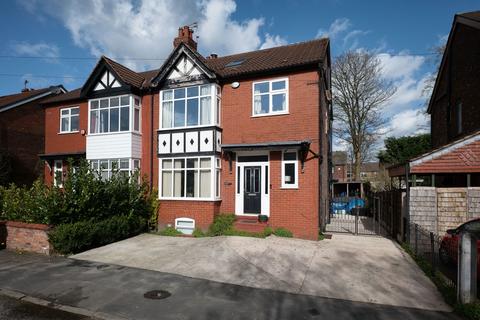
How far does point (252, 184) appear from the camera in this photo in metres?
13.2

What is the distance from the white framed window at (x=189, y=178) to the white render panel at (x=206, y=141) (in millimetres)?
423

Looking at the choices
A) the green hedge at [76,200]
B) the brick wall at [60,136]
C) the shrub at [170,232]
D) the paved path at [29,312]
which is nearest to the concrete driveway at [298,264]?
the shrub at [170,232]

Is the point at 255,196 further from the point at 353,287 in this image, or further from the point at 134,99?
the point at 134,99

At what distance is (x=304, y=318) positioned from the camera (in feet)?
18.8

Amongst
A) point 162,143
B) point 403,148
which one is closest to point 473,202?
point 162,143

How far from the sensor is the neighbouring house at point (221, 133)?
12297 mm

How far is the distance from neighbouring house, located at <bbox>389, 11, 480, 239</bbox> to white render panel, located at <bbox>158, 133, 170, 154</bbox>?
30.1ft

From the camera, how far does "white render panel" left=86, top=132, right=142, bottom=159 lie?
14.7 m

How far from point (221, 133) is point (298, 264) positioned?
6.76 metres

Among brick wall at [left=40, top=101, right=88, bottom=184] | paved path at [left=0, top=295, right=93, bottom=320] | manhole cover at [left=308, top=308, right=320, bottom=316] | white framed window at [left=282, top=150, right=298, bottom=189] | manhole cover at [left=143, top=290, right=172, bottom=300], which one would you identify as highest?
brick wall at [left=40, top=101, right=88, bottom=184]

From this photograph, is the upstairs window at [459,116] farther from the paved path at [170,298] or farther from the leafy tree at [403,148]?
→ the leafy tree at [403,148]

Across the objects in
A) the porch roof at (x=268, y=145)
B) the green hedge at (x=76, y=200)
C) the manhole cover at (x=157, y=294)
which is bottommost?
the manhole cover at (x=157, y=294)

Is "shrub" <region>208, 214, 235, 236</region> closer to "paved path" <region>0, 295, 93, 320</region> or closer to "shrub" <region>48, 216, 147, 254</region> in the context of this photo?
"shrub" <region>48, 216, 147, 254</region>

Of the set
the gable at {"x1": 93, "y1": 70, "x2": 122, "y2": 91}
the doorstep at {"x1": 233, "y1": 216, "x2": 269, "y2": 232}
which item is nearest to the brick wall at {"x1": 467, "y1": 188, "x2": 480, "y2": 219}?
the doorstep at {"x1": 233, "y1": 216, "x2": 269, "y2": 232}
